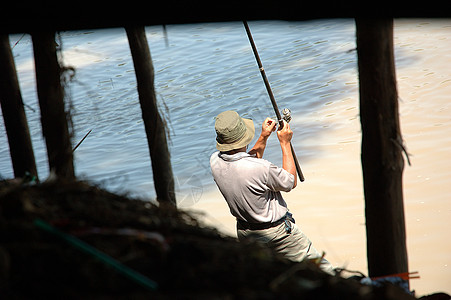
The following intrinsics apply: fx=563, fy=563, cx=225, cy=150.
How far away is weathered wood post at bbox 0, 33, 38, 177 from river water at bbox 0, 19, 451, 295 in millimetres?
307

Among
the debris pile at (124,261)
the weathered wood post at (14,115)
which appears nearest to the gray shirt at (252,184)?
the debris pile at (124,261)

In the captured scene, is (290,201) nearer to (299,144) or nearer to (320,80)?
(299,144)

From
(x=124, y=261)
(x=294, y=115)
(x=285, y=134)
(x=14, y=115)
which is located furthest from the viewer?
(x=294, y=115)

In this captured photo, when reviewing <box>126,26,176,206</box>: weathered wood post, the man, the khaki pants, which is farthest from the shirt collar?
<box>126,26,176,206</box>: weathered wood post

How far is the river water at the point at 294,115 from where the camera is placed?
22.6 feet

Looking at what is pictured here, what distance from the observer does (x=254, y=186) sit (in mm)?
3479

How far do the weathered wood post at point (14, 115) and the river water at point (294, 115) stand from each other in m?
0.31

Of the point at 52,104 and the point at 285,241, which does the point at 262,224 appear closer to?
the point at 285,241

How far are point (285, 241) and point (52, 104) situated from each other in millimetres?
1849

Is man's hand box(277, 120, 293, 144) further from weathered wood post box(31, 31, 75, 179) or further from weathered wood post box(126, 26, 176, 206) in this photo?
weathered wood post box(31, 31, 75, 179)

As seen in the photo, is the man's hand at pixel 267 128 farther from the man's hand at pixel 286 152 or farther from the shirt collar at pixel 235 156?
the shirt collar at pixel 235 156

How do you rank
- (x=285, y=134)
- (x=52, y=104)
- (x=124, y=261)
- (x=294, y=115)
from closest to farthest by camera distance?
1. (x=124, y=261)
2. (x=285, y=134)
3. (x=52, y=104)
4. (x=294, y=115)

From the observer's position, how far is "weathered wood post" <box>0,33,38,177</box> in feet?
16.1

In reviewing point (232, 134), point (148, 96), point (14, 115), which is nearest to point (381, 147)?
point (232, 134)
